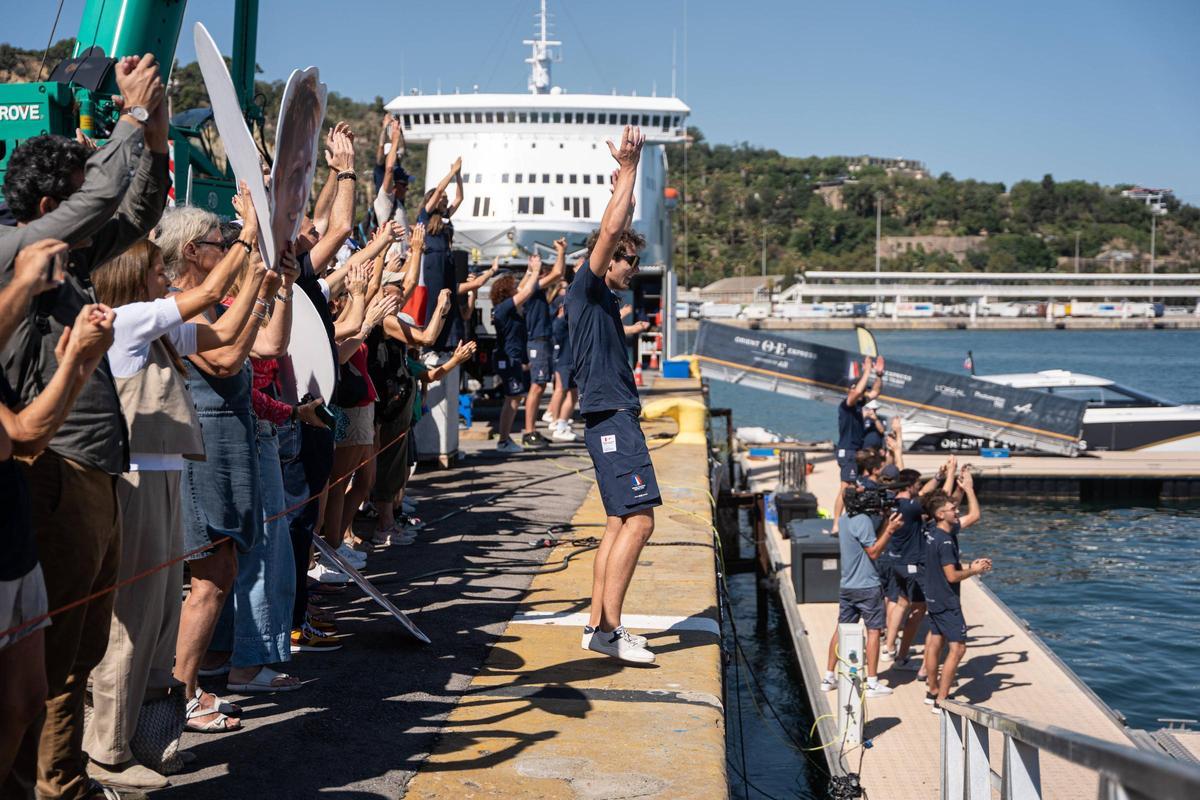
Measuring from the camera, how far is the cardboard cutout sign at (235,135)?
3.62m

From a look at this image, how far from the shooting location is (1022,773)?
304cm

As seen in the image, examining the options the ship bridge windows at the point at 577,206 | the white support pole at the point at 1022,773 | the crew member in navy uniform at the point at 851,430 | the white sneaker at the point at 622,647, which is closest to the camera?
the white support pole at the point at 1022,773

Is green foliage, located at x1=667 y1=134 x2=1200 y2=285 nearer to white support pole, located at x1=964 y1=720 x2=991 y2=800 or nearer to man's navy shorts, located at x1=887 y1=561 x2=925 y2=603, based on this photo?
man's navy shorts, located at x1=887 y1=561 x2=925 y2=603

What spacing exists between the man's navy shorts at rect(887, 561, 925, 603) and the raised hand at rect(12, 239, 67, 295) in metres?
7.75

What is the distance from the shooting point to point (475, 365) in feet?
40.1

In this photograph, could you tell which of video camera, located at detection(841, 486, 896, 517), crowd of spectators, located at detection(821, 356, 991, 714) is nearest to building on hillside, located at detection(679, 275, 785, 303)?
crowd of spectators, located at detection(821, 356, 991, 714)

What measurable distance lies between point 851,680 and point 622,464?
11.7 feet

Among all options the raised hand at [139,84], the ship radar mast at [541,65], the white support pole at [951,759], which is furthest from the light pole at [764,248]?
the raised hand at [139,84]

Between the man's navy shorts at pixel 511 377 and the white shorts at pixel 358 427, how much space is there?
17.9ft

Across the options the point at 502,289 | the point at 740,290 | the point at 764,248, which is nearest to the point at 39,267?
the point at 502,289

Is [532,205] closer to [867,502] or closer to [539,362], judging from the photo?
[539,362]

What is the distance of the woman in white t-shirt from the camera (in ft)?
11.7

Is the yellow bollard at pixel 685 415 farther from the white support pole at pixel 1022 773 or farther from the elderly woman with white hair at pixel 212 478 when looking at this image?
the white support pole at pixel 1022 773

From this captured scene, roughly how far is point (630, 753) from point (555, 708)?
1.83 feet
